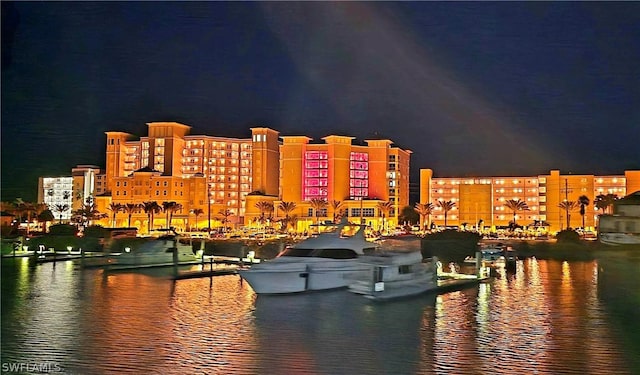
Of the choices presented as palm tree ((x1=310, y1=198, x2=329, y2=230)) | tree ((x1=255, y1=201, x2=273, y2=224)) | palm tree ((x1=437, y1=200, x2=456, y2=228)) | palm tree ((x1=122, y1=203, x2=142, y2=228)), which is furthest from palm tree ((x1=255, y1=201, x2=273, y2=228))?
palm tree ((x1=437, y1=200, x2=456, y2=228))

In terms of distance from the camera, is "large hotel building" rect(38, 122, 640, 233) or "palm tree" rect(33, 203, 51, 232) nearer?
"palm tree" rect(33, 203, 51, 232)

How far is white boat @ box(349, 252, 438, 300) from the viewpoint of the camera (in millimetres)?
6121

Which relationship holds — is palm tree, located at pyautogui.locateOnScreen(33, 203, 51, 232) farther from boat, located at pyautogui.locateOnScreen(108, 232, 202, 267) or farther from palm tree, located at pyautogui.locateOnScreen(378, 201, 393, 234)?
palm tree, located at pyautogui.locateOnScreen(378, 201, 393, 234)

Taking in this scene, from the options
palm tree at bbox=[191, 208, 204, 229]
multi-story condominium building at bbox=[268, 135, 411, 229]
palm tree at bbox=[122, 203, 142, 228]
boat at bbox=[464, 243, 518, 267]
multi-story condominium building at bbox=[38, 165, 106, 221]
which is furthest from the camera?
multi-story condominium building at bbox=[268, 135, 411, 229]

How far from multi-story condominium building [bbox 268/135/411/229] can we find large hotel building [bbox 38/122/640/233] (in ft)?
0.19

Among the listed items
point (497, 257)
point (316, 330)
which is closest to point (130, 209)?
point (497, 257)

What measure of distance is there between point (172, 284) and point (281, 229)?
22.5 meters

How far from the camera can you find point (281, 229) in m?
30.0

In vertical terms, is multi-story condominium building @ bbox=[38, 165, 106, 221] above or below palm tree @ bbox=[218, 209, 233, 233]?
above

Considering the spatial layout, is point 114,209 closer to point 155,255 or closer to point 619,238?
point 155,255

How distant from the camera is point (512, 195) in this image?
94.4 feet

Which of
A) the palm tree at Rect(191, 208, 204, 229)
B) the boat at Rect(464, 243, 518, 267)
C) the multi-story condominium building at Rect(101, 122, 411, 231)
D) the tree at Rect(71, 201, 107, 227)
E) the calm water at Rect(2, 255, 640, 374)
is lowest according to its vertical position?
the calm water at Rect(2, 255, 640, 374)

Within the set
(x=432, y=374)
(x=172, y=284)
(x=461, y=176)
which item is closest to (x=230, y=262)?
(x=172, y=284)

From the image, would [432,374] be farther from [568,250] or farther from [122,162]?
[122,162]
